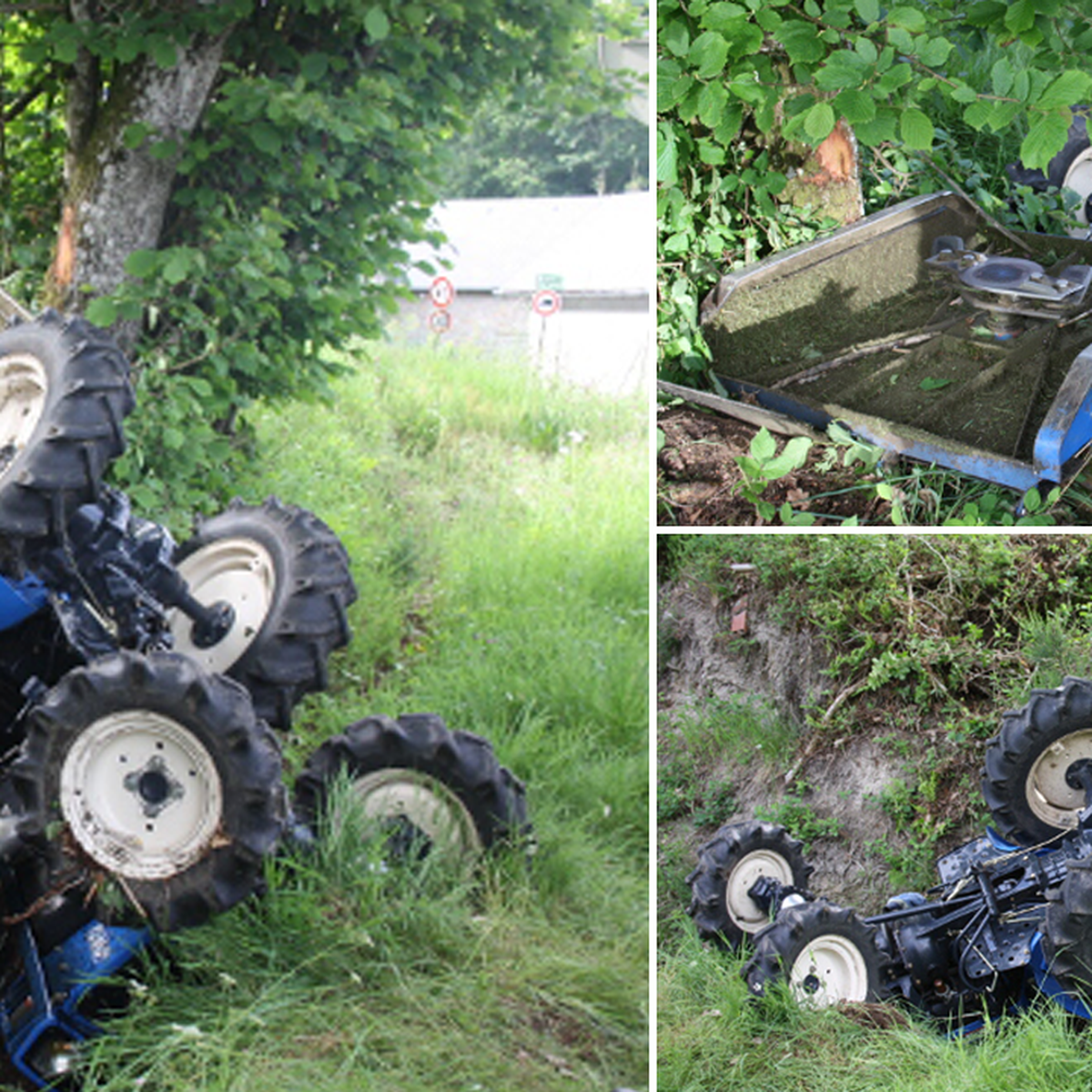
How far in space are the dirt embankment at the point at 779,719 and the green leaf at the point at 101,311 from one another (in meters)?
3.00

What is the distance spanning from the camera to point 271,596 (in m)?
4.05

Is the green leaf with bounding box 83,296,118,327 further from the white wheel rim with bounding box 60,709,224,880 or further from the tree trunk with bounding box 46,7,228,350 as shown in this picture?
the white wheel rim with bounding box 60,709,224,880

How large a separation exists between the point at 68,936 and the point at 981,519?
2.27 meters

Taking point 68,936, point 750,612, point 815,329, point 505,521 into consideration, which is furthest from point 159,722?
point 505,521

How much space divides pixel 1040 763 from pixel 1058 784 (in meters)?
0.10

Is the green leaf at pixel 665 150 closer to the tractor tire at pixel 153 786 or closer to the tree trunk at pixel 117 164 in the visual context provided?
the tractor tire at pixel 153 786

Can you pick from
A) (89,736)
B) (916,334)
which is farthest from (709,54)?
(89,736)

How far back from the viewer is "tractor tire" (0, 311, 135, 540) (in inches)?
124

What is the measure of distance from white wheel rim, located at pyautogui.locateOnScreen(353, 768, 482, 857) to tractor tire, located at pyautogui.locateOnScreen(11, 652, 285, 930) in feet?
2.60

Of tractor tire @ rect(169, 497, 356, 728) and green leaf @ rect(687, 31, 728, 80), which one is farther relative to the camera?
tractor tire @ rect(169, 497, 356, 728)

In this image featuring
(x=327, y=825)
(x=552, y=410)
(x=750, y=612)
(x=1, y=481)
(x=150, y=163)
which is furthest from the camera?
(x=552, y=410)

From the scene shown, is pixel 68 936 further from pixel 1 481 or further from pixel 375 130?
pixel 375 130

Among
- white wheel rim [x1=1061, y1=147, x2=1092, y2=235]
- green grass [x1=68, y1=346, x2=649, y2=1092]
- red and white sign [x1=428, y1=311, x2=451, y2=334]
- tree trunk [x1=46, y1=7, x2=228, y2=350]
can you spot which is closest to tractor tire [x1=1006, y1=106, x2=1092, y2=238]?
white wheel rim [x1=1061, y1=147, x2=1092, y2=235]

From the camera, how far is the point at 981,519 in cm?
235
